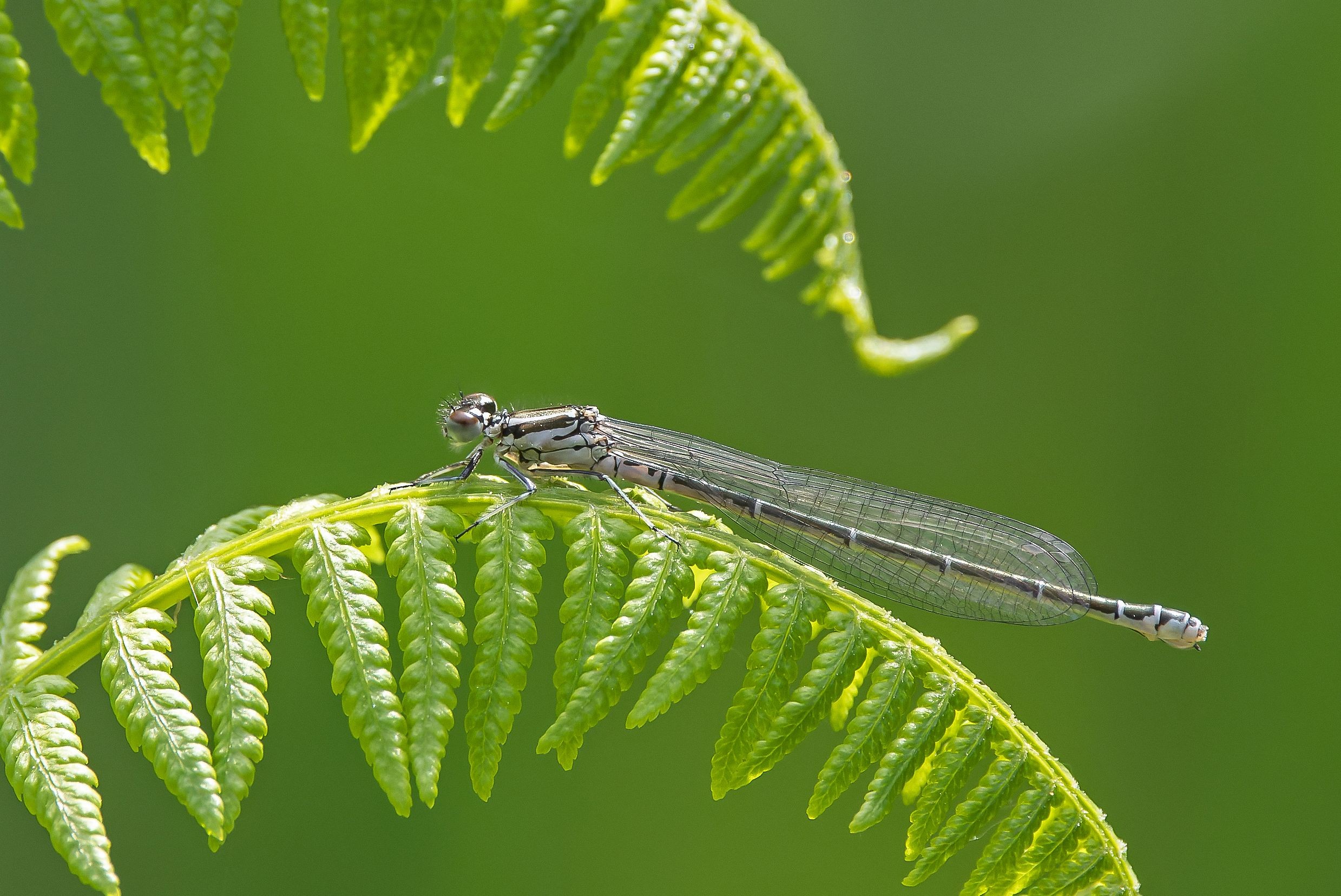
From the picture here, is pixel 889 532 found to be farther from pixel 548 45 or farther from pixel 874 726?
pixel 548 45

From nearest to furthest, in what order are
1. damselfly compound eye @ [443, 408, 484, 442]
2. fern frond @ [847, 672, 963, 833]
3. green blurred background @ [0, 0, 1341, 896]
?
fern frond @ [847, 672, 963, 833] → damselfly compound eye @ [443, 408, 484, 442] → green blurred background @ [0, 0, 1341, 896]

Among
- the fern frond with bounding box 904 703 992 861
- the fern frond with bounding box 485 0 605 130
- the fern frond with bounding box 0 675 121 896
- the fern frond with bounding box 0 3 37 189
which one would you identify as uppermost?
the fern frond with bounding box 485 0 605 130

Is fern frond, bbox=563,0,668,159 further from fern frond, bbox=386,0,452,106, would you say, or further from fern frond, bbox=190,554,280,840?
fern frond, bbox=190,554,280,840

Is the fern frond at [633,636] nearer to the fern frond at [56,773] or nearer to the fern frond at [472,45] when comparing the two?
the fern frond at [56,773]

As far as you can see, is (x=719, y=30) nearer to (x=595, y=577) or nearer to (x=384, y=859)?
(x=595, y=577)

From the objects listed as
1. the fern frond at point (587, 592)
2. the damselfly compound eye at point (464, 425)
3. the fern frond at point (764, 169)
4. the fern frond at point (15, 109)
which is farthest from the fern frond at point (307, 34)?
the damselfly compound eye at point (464, 425)

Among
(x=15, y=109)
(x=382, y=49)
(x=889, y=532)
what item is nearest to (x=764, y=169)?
(x=382, y=49)

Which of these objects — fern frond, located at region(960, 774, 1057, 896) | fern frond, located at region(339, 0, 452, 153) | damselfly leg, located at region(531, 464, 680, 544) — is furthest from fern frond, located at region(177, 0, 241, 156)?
fern frond, located at region(960, 774, 1057, 896)
